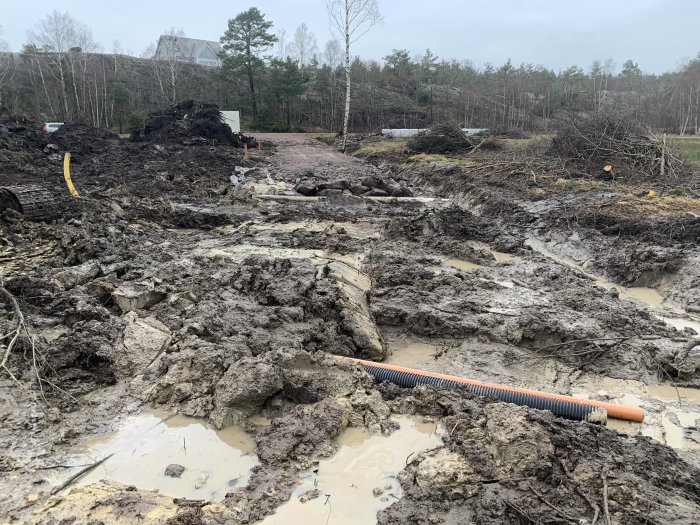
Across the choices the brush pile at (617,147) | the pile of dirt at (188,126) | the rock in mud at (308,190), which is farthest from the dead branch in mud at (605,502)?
the pile of dirt at (188,126)

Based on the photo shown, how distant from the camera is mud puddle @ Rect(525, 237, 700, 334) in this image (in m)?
5.88

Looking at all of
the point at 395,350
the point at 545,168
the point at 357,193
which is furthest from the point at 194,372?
the point at 545,168

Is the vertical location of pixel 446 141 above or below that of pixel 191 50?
below

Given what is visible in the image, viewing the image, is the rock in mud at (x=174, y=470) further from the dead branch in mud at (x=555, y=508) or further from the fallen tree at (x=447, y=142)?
the fallen tree at (x=447, y=142)

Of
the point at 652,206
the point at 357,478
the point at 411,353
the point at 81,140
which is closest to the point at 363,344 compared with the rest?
the point at 411,353

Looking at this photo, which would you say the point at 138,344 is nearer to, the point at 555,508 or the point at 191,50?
the point at 555,508

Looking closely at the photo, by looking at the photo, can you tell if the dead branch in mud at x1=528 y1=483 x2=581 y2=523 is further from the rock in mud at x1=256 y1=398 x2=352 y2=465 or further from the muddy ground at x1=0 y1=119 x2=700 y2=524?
the rock in mud at x1=256 y1=398 x2=352 y2=465

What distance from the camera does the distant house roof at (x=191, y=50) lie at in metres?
57.9

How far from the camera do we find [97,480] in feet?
9.96

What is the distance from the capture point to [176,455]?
3320 mm

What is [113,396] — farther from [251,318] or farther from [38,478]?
[251,318]

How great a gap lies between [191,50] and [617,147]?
2420 inches

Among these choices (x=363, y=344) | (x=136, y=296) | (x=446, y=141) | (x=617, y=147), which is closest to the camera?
(x=363, y=344)

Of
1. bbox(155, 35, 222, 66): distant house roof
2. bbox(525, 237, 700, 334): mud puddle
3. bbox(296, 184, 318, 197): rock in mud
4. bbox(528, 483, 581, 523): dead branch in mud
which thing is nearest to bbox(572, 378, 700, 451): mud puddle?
bbox(528, 483, 581, 523): dead branch in mud
